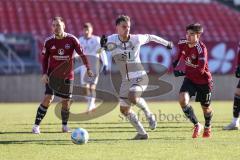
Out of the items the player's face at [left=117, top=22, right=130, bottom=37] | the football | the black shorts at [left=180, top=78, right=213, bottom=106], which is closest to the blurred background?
the black shorts at [left=180, top=78, right=213, bottom=106]

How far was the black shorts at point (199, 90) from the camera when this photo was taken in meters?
11.7

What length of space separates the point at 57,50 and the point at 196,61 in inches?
106

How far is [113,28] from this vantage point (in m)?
32.4

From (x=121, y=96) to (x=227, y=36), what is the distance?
22559 millimetres

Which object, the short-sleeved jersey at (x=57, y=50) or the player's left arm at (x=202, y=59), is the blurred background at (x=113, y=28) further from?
the player's left arm at (x=202, y=59)

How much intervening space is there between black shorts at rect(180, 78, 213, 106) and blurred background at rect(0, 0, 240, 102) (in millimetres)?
14759

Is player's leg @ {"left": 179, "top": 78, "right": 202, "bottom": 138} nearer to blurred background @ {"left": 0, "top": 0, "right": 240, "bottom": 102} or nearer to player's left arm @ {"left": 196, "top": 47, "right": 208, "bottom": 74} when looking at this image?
player's left arm @ {"left": 196, "top": 47, "right": 208, "bottom": 74}

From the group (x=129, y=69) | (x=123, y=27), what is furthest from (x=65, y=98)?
(x=123, y=27)

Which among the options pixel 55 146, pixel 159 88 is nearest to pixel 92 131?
pixel 55 146

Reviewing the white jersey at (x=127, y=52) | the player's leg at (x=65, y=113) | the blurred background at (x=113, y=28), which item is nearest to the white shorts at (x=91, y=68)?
the player's leg at (x=65, y=113)

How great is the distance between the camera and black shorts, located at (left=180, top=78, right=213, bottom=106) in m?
11.7

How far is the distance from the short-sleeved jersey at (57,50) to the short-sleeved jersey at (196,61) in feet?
6.57

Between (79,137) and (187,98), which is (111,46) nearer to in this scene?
(187,98)

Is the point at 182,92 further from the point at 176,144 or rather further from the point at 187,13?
the point at 187,13
